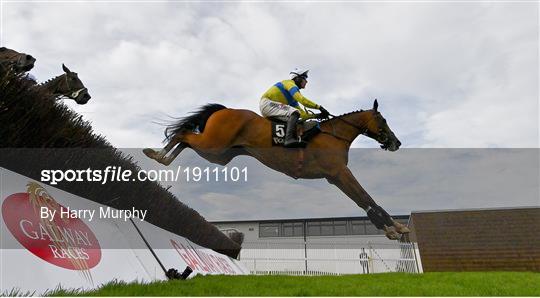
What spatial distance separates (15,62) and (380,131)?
157 inches

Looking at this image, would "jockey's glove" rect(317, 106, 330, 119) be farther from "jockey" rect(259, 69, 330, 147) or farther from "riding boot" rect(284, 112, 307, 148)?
"riding boot" rect(284, 112, 307, 148)

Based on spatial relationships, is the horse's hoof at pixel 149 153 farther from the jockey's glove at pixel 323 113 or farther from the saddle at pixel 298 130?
the jockey's glove at pixel 323 113

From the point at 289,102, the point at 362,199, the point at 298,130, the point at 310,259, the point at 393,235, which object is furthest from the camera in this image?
the point at 310,259

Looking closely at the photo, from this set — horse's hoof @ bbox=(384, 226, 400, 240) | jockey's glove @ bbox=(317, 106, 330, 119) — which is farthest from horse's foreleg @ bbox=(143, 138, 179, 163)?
horse's hoof @ bbox=(384, 226, 400, 240)

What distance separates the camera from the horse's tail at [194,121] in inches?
89.8

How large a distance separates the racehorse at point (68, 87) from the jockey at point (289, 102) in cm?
302

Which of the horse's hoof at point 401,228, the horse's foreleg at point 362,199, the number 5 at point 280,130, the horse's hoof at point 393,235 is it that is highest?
the number 5 at point 280,130

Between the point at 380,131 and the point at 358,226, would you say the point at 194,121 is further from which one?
the point at 358,226

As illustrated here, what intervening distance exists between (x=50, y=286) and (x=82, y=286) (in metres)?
0.38

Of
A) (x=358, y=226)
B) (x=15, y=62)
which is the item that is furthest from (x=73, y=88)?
(x=358, y=226)

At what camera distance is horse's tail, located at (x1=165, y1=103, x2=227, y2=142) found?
2.28 meters

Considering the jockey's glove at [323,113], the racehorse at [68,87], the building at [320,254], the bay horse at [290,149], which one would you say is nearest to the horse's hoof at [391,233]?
the bay horse at [290,149]

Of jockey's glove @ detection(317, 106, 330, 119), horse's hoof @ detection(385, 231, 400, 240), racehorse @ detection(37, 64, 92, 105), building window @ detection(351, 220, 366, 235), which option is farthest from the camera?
racehorse @ detection(37, 64, 92, 105)

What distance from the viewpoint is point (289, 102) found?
2369 mm
